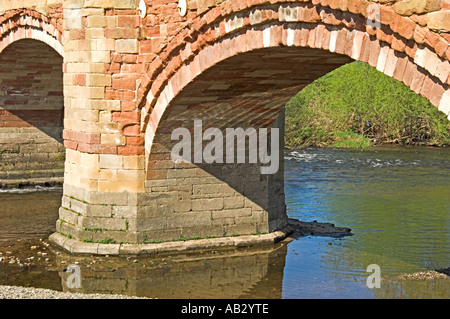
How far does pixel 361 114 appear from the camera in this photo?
3250 centimetres

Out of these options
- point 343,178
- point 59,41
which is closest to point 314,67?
point 59,41

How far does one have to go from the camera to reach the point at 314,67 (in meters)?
13.4

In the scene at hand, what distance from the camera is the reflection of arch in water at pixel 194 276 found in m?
13.3

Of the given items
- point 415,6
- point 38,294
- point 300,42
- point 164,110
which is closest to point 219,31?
point 300,42

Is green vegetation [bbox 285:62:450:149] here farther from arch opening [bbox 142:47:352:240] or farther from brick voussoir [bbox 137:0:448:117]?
brick voussoir [bbox 137:0:448:117]

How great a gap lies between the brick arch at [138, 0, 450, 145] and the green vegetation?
16.0m

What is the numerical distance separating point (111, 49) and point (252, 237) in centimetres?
442

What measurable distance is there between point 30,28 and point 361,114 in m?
16.5

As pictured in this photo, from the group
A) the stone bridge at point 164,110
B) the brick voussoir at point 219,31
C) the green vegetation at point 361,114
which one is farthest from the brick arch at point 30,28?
the green vegetation at point 361,114

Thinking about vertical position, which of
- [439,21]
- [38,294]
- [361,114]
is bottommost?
[38,294]

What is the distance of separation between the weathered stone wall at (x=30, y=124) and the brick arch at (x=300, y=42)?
28.5ft

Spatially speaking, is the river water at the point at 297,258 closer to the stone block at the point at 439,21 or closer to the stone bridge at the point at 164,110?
the stone bridge at the point at 164,110

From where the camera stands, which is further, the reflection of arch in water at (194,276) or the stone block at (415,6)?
the reflection of arch in water at (194,276)

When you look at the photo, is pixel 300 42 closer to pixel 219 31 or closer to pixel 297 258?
pixel 219 31
